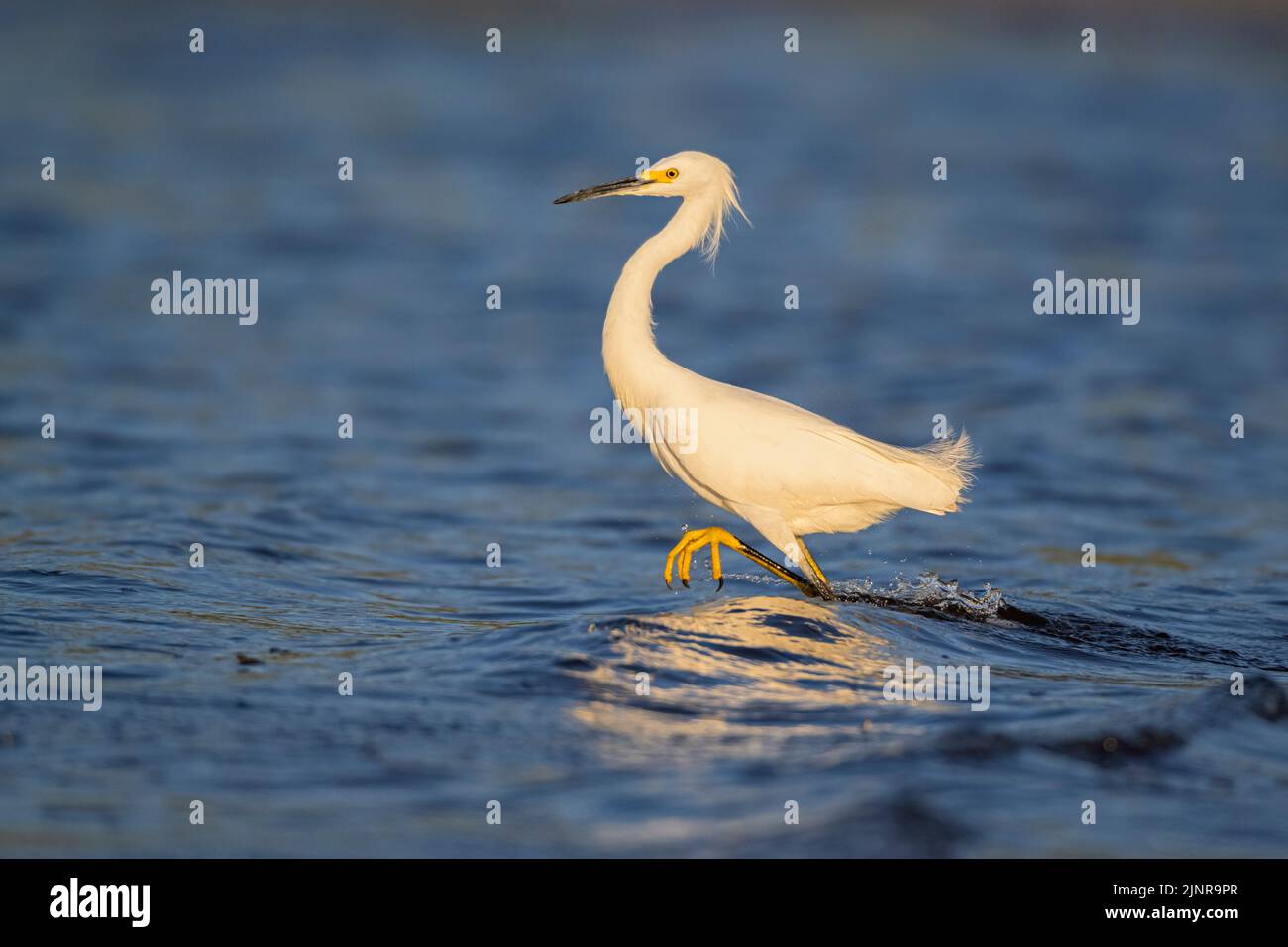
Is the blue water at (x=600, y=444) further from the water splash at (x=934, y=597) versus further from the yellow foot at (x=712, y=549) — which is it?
the yellow foot at (x=712, y=549)

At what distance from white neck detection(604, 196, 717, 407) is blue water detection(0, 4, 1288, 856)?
57.2 inches

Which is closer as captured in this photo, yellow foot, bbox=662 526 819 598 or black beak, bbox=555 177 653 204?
yellow foot, bbox=662 526 819 598

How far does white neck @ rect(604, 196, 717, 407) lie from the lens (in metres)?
9.02

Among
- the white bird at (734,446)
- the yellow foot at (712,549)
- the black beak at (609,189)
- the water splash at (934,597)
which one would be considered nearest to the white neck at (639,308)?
the white bird at (734,446)

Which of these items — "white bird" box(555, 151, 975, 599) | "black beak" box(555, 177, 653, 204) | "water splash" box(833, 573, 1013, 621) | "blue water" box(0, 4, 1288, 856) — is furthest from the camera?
"water splash" box(833, 573, 1013, 621)

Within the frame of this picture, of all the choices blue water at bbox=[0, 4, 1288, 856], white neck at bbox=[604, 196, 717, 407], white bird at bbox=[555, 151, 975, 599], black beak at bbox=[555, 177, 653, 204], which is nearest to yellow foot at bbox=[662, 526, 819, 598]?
white bird at bbox=[555, 151, 975, 599]

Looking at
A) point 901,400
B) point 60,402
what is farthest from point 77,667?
point 901,400

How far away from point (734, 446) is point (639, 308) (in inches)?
43.0

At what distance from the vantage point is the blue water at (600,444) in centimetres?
652

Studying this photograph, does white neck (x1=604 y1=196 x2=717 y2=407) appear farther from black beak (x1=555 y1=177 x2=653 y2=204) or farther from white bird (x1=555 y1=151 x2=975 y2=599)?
black beak (x1=555 y1=177 x2=653 y2=204)

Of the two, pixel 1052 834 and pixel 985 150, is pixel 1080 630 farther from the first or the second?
pixel 985 150

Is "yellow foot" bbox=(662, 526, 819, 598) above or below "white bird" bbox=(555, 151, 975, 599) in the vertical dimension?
below

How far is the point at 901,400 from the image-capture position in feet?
51.2
